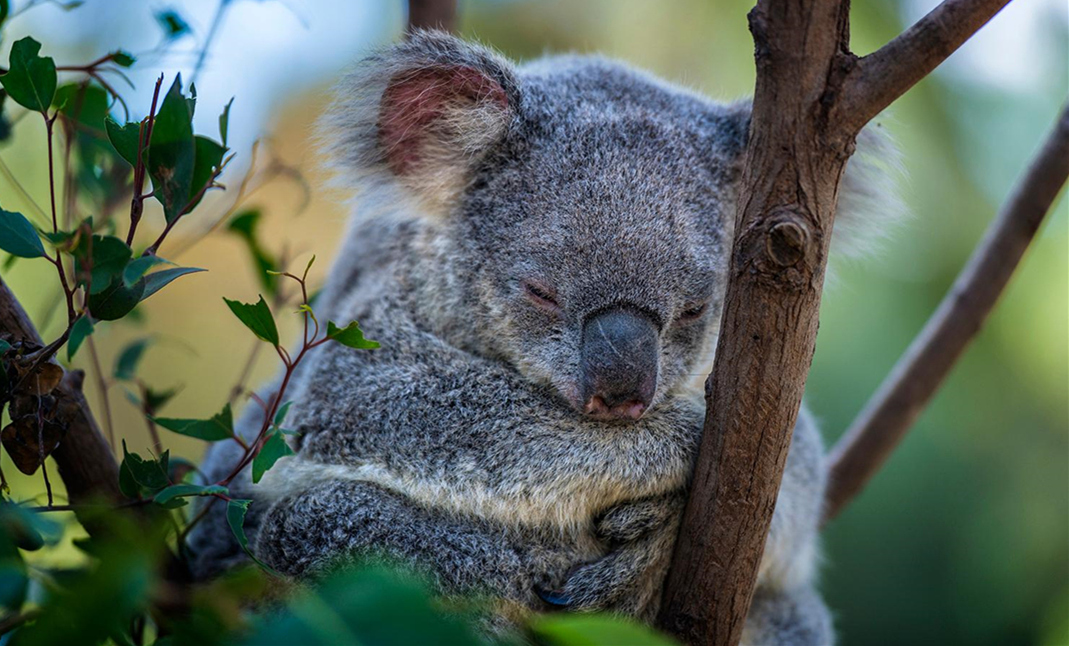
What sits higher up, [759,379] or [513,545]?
[759,379]

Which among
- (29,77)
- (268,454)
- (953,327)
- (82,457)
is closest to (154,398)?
(82,457)

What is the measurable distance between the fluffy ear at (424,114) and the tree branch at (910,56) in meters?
1.06

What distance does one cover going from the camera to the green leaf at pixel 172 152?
1744 mm

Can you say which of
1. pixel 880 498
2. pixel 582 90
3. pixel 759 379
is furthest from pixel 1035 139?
pixel 759 379

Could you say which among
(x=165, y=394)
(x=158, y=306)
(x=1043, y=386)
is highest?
Answer: (x=165, y=394)

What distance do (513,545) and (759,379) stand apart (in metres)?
0.70

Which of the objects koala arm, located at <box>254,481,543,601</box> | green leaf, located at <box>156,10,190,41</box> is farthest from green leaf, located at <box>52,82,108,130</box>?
koala arm, located at <box>254,481,543,601</box>

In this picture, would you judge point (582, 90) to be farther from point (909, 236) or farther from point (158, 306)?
point (158, 306)

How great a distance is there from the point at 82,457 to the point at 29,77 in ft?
2.72

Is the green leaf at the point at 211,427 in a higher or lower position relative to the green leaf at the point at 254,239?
lower

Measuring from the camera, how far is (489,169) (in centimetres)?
245

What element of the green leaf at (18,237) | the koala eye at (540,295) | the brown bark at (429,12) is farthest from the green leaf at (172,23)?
the brown bark at (429,12)

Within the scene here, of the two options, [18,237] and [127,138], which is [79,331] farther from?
[127,138]

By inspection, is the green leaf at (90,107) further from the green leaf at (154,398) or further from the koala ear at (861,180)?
the koala ear at (861,180)
